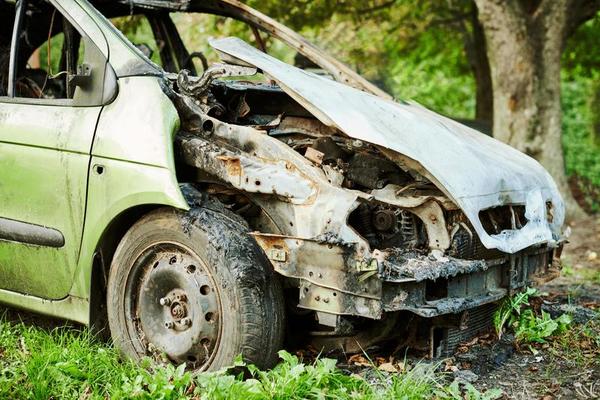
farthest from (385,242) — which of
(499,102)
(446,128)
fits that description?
(499,102)

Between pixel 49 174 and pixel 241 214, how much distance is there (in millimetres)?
949

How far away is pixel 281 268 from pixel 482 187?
1.03 metres

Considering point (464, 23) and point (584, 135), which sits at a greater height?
point (464, 23)

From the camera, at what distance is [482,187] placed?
371 cm

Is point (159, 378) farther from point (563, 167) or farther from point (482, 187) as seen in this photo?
point (563, 167)

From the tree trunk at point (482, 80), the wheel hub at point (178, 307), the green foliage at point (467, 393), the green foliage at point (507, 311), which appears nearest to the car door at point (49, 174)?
the wheel hub at point (178, 307)

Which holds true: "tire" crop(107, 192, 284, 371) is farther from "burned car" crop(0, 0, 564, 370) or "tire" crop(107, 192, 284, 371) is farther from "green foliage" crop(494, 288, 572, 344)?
"green foliage" crop(494, 288, 572, 344)

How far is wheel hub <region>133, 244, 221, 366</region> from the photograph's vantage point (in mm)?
3537

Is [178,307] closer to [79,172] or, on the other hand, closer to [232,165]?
A: [232,165]

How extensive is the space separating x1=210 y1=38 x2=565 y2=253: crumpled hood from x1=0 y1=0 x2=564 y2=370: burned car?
1cm

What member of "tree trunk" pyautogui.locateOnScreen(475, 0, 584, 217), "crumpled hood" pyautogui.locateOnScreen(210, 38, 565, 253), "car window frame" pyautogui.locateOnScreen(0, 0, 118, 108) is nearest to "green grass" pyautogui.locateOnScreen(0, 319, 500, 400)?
"crumpled hood" pyautogui.locateOnScreen(210, 38, 565, 253)

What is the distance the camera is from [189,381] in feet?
11.2

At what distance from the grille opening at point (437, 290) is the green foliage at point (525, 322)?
32.0 inches

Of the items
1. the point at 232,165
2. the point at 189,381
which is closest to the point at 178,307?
the point at 189,381
